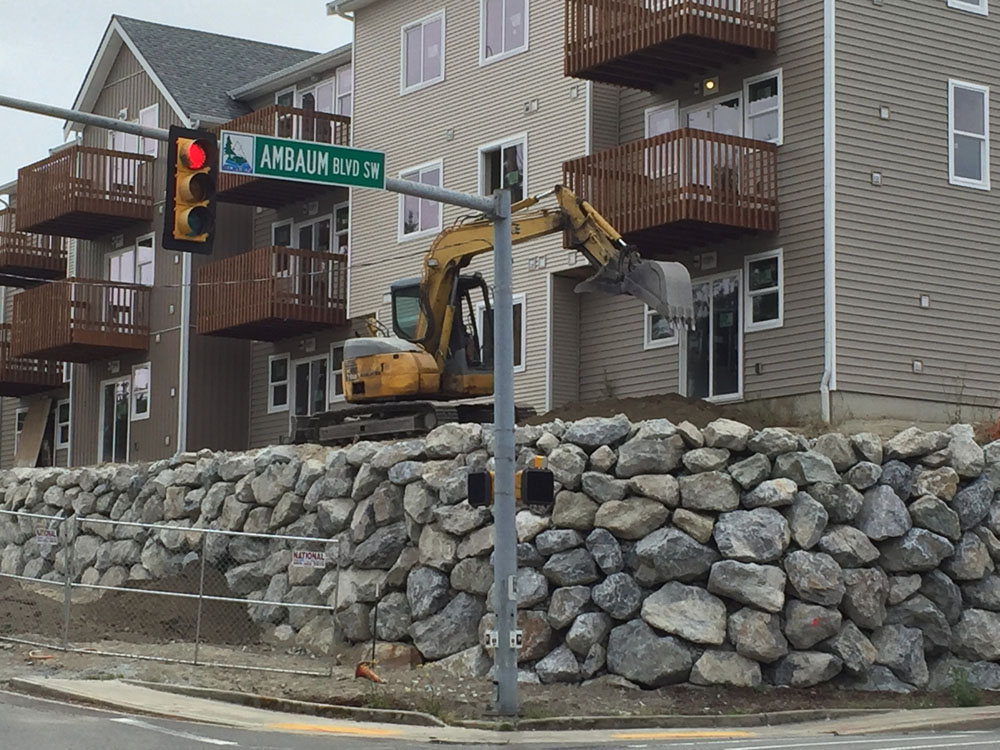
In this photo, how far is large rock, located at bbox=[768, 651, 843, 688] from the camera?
2305 centimetres

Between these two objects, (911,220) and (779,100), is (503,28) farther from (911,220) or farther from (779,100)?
(911,220)

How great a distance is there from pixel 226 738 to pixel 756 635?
829cm

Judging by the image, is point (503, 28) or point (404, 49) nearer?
point (503, 28)

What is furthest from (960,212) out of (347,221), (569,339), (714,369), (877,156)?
(347,221)

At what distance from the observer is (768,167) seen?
28.9m

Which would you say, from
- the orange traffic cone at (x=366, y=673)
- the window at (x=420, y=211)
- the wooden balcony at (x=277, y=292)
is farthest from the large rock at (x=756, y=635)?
the wooden balcony at (x=277, y=292)

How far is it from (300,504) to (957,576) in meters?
10.5

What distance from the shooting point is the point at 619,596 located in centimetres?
2323

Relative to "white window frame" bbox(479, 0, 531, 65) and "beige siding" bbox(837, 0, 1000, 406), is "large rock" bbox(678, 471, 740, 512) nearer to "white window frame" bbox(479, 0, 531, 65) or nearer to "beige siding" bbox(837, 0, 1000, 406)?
"beige siding" bbox(837, 0, 1000, 406)

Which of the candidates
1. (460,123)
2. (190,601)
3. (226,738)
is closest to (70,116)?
(226,738)

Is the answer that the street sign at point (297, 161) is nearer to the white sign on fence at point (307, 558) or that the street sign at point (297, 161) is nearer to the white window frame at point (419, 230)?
the white sign on fence at point (307, 558)

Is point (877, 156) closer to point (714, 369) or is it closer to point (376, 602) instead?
point (714, 369)

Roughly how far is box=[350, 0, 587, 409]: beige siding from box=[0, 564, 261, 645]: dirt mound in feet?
25.3

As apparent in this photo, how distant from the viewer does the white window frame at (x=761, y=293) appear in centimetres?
2866
